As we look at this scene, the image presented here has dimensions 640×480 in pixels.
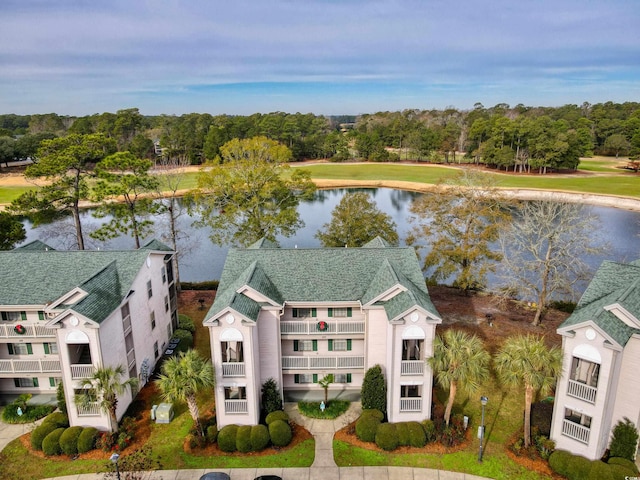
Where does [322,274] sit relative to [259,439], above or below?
above

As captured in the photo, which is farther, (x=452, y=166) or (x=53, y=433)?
(x=452, y=166)

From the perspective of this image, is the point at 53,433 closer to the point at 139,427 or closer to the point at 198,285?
the point at 139,427

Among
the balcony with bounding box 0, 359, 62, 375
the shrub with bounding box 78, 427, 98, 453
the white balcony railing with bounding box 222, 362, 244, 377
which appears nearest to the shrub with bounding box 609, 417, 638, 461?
the white balcony railing with bounding box 222, 362, 244, 377

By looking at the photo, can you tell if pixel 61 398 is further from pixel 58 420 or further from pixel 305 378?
pixel 305 378

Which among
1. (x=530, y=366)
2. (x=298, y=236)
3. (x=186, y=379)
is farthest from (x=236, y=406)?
(x=298, y=236)

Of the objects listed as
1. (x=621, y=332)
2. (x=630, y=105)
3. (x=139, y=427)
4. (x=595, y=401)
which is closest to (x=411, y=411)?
(x=595, y=401)

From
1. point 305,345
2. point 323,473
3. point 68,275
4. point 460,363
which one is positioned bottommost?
point 323,473
